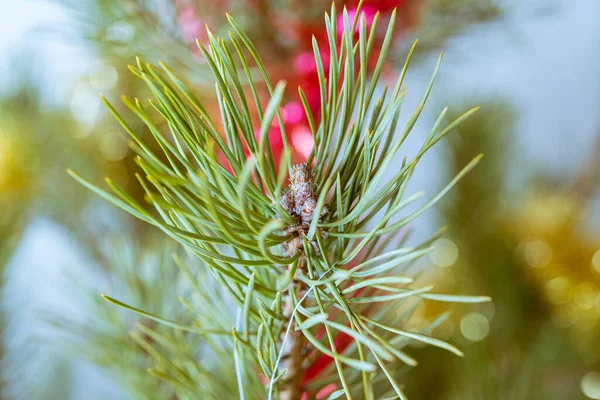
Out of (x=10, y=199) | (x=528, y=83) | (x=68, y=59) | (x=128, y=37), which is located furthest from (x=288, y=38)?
(x=528, y=83)

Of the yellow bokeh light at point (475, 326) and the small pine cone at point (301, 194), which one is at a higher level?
the small pine cone at point (301, 194)

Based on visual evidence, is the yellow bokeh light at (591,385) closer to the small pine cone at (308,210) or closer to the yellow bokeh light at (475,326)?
the yellow bokeh light at (475,326)

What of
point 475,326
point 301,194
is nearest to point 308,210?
point 301,194

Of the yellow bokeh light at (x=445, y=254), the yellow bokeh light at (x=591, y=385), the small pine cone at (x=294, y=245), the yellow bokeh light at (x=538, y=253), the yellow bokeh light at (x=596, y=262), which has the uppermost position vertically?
the yellow bokeh light at (x=445, y=254)

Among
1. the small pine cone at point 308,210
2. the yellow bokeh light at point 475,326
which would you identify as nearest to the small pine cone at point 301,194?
the small pine cone at point 308,210

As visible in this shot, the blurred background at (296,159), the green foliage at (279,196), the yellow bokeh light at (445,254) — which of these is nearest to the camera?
the green foliage at (279,196)

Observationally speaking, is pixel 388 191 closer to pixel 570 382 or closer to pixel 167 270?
pixel 167 270

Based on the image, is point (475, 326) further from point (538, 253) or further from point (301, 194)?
point (301, 194)

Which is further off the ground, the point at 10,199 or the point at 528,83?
the point at 528,83
